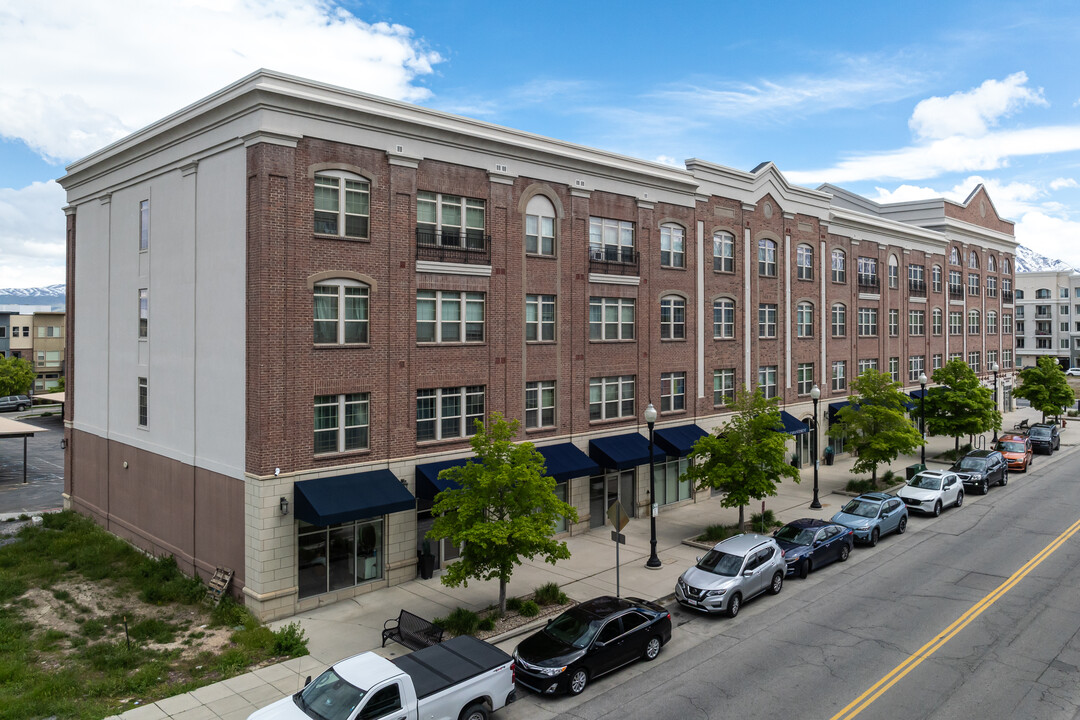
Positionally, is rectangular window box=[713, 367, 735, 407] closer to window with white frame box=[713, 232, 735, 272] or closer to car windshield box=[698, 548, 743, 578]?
window with white frame box=[713, 232, 735, 272]

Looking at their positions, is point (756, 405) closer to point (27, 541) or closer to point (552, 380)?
point (552, 380)

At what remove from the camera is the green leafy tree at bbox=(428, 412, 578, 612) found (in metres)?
18.3

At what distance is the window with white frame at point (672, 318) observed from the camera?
3312 cm

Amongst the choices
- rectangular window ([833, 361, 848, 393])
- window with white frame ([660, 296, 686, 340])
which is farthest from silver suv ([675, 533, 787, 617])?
rectangular window ([833, 361, 848, 393])

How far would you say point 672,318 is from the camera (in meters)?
33.5

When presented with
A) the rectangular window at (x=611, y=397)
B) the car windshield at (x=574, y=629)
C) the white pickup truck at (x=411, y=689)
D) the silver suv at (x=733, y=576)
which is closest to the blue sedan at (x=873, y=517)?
the silver suv at (x=733, y=576)

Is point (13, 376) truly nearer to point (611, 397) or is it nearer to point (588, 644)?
point (611, 397)

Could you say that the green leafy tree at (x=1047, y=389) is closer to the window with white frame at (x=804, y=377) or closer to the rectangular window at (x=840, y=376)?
the rectangular window at (x=840, y=376)

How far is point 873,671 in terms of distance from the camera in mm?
15883

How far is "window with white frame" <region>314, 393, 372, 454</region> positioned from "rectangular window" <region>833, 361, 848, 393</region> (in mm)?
32159

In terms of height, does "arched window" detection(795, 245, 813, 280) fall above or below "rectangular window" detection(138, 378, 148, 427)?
above

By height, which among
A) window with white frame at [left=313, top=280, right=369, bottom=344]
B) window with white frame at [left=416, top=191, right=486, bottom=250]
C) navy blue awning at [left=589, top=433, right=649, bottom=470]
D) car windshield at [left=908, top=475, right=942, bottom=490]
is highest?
window with white frame at [left=416, top=191, right=486, bottom=250]

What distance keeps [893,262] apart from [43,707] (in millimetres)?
51545

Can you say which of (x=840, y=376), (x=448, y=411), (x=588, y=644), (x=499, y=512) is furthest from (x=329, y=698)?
(x=840, y=376)
